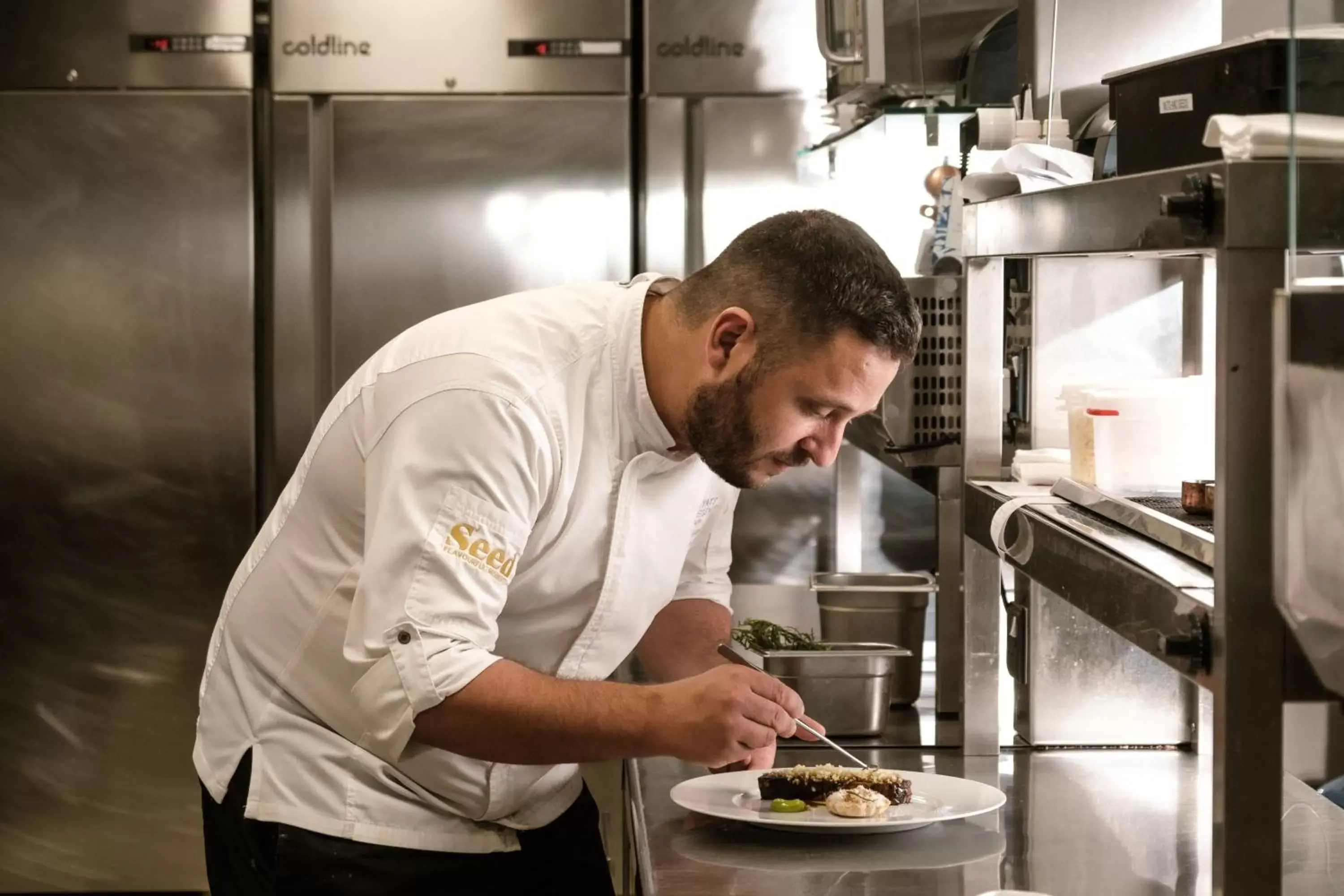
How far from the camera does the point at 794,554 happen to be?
341 cm

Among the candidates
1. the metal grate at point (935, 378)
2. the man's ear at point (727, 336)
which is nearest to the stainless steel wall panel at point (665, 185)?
the metal grate at point (935, 378)

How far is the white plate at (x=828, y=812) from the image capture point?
1.56 meters

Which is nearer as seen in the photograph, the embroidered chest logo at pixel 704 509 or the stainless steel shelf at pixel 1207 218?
the stainless steel shelf at pixel 1207 218

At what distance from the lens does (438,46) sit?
335cm

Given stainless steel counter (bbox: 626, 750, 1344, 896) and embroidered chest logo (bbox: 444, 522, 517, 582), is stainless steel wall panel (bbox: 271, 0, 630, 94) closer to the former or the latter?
stainless steel counter (bbox: 626, 750, 1344, 896)

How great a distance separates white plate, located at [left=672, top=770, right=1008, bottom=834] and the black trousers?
20 cm

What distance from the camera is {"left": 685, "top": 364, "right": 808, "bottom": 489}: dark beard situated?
1.56 metres

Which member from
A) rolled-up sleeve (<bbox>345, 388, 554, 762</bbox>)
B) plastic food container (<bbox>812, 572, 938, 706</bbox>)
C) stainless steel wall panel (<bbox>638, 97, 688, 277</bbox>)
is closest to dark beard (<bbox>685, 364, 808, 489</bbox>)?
rolled-up sleeve (<bbox>345, 388, 554, 762</bbox>)

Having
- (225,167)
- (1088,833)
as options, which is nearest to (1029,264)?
(1088,833)

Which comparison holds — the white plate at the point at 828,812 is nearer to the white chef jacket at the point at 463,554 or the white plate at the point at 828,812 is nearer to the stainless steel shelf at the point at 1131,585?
the white chef jacket at the point at 463,554

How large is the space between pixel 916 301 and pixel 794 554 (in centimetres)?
132

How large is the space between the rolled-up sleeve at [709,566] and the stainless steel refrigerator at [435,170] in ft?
4.67

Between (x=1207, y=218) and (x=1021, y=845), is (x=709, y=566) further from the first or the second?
(x=1207, y=218)

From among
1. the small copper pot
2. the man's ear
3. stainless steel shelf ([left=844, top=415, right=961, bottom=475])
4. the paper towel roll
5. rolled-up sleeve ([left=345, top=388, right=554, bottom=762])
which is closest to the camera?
the small copper pot
